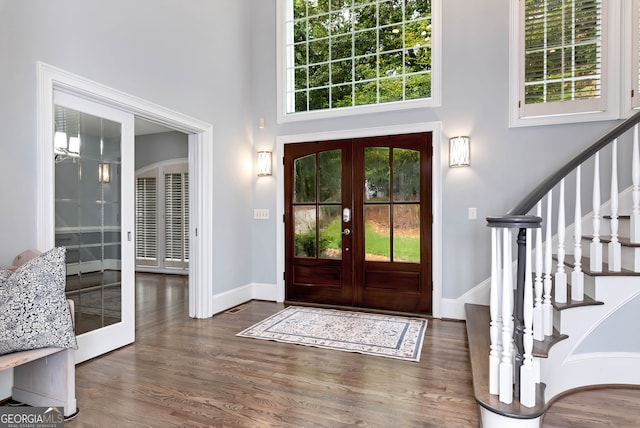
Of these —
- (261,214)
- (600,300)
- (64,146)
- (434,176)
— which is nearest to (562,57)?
(434,176)

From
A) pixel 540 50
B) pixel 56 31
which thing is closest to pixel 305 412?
pixel 56 31

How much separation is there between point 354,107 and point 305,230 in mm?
1643

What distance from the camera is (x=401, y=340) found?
320 cm

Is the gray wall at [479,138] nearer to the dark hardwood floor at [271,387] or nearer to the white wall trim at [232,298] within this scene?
the dark hardwood floor at [271,387]

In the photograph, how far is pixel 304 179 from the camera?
4570mm

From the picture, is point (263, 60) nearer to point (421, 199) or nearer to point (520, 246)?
point (421, 199)

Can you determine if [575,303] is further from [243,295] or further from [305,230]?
[243,295]

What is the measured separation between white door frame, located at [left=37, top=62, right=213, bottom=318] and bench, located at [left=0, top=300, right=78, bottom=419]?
30.3 inches

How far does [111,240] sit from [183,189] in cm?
382

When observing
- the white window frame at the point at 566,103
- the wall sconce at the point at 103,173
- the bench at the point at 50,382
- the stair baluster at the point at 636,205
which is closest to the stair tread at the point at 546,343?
the stair baluster at the point at 636,205

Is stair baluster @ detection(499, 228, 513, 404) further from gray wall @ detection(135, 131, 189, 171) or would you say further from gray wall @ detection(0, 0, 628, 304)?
gray wall @ detection(135, 131, 189, 171)

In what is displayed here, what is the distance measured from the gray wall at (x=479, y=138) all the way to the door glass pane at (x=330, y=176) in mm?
843

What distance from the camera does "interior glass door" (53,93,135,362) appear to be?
267cm

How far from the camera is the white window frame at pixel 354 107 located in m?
3.93
